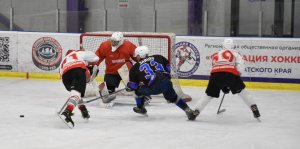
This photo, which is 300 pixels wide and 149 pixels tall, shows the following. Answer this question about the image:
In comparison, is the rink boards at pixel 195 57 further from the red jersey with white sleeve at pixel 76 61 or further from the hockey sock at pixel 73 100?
the hockey sock at pixel 73 100

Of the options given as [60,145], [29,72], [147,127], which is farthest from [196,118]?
[29,72]

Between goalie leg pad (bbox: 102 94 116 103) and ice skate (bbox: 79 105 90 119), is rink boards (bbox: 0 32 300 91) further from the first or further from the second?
ice skate (bbox: 79 105 90 119)

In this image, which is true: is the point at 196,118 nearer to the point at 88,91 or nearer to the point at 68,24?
the point at 88,91

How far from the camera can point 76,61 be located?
302 inches

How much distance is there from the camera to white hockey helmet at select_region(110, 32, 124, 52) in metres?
8.95

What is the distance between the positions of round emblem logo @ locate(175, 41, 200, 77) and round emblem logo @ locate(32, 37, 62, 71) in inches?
82.8

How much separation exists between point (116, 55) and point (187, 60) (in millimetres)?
2202

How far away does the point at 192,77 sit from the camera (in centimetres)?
1104

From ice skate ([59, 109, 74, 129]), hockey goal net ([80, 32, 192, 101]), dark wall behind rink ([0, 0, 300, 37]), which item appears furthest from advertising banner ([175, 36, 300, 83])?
ice skate ([59, 109, 74, 129])

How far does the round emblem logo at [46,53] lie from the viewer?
11633mm

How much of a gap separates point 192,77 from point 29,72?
2900 millimetres

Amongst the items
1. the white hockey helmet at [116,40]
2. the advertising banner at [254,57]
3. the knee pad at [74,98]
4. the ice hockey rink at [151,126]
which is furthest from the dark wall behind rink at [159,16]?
the knee pad at [74,98]

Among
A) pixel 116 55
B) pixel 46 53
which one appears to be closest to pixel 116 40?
pixel 116 55

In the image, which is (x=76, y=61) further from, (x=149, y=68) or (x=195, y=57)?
(x=195, y=57)
